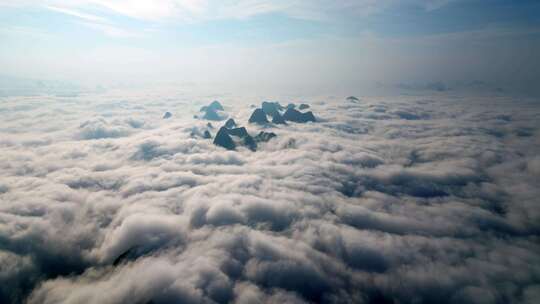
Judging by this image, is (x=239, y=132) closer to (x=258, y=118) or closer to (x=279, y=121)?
(x=258, y=118)

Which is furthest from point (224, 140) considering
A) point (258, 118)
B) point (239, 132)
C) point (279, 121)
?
point (279, 121)

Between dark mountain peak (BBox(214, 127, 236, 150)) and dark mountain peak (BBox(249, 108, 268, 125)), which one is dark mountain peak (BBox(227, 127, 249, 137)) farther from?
dark mountain peak (BBox(249, 108, 268, 125))

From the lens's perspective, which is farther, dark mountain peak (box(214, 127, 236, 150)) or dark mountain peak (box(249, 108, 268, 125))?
dark mountain peak (box(249, 108, 268, 125))

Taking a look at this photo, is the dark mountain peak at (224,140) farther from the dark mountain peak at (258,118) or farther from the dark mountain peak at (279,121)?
the dark mountain peak at (279,121)

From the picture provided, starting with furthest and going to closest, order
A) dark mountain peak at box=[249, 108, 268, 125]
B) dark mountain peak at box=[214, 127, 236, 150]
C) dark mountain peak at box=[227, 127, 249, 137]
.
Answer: dark mountain peak at box=[249, 108, 268, 125] < dark mountain peak at box=[227, 127, 249, 137] < dark mountain peak at box=[214, 127, 236, 150]

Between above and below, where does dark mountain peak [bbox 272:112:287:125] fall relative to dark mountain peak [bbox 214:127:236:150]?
above

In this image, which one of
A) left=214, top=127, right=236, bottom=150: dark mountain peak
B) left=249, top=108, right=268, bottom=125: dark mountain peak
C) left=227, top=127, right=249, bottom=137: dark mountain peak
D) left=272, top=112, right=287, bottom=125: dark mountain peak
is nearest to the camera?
left=214, top=127, right=236, bottom=150: dark mountain peak

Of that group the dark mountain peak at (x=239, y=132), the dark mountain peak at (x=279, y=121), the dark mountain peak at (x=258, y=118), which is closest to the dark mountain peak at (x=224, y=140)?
the dark mountain peak at (x=239, y=132)

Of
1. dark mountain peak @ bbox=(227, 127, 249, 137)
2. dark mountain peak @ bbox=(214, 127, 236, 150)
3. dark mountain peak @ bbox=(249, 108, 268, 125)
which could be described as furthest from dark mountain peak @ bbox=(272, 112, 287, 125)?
dark mountain peak @ bbox=(214, 127, 236, 150)

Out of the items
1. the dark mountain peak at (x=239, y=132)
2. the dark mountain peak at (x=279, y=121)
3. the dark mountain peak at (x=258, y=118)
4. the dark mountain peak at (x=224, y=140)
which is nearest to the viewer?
the dark mountain peak at (x=224, y=140)

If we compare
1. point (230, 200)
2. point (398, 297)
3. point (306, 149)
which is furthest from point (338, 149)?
point (398, 297)

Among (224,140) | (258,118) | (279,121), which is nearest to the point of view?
(224,140)

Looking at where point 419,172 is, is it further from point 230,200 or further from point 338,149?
point 230,200
